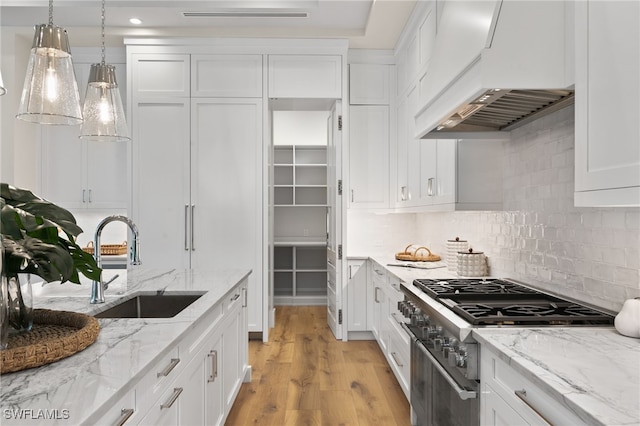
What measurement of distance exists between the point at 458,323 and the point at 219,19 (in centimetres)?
351

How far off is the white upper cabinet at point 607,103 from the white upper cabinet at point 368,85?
3246 millimetres

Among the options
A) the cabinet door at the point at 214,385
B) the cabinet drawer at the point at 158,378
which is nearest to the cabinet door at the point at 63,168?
the cabinet door at the point at 214,385

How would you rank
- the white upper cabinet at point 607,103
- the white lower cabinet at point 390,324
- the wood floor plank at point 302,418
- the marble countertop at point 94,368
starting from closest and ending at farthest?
the marble countertop at point 94,368 < the white upper cabinet at point 607,103 < the wood floor plank at point 302,418 < the white lower cabinet at point 390,324

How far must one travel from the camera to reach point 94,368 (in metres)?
1.15

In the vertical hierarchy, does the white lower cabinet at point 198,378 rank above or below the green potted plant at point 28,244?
below

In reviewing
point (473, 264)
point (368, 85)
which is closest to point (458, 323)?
point (473, 264)

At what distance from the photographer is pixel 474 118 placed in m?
2.45

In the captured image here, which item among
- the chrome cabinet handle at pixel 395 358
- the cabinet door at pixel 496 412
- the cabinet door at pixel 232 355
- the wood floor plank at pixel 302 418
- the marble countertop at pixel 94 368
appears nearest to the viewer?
the marble countertop at pixel 94 368

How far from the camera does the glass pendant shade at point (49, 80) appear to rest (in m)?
1.84

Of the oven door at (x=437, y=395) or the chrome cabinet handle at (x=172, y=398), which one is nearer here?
the chrome cabinet handle at (x=172, y=398)

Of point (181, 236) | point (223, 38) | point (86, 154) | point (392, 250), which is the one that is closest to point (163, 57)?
point (223, 38)

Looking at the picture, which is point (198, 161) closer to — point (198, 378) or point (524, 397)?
point (198, 378)

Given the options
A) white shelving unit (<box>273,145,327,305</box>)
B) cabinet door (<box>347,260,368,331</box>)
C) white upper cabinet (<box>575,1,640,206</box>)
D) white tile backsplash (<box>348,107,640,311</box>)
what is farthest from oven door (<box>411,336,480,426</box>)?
white shelving unit (<box>273,145,327,305</box>)

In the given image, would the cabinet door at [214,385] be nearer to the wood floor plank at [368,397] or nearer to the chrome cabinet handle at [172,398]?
the chrome cabinet handle at [172,398]
